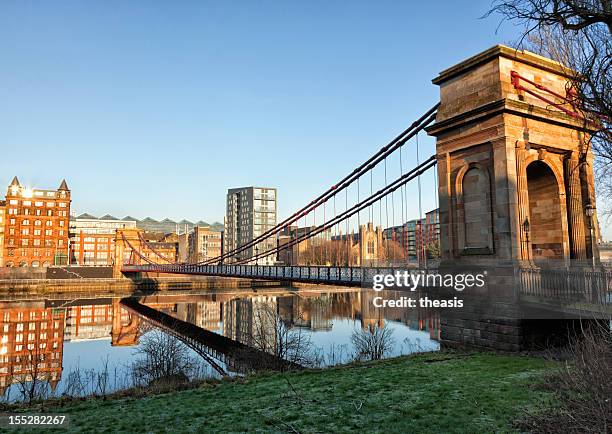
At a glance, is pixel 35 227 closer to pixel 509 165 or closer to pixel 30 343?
pixel 30 343

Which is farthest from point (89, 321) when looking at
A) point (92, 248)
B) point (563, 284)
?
point (92, 248)

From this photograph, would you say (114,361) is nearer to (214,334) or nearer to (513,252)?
(214,334)

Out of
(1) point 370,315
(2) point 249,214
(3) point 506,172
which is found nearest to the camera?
(3) point 506,172

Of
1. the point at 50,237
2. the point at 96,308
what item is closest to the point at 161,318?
the point at 96,308

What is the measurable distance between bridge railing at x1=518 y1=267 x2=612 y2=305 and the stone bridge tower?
74 centimetres

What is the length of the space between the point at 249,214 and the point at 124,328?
3728 inches

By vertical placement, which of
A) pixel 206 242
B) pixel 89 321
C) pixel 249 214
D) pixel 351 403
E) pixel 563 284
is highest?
pixel 249 214

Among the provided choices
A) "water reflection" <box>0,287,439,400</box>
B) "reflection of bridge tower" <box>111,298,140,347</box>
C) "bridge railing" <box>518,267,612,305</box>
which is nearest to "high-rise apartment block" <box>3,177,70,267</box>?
"water reflection" <box>0,287,439,400</box>

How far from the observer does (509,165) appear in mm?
13344

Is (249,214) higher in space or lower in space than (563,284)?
higher

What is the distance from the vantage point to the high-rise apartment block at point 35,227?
8200 cm

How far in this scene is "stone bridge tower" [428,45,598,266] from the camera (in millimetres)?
13375

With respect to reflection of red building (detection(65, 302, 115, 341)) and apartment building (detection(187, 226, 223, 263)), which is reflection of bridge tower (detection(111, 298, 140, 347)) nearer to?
reflection of red building (detection(65, 302, 115, 341))

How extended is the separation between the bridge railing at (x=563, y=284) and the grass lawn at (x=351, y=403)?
205 cm
